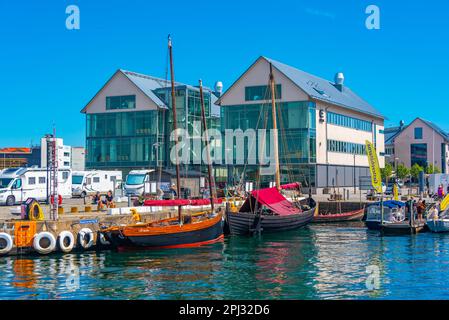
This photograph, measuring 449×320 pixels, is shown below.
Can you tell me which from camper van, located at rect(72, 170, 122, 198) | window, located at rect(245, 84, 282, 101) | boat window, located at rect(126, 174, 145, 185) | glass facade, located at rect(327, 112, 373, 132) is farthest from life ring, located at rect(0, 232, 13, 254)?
glass facade, located at rect(327, 112, 373, 132)

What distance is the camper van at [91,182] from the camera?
61562 millimetres

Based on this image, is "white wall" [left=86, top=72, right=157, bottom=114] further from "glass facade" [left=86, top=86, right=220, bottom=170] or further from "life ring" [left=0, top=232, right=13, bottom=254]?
"life ring" [left=0, top=232, right=13, bottom=254]

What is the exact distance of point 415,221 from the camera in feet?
144

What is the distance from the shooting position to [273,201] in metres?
45.4

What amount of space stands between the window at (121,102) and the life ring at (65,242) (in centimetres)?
5278

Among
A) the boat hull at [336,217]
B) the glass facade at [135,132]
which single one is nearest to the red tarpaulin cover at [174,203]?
the boat hull at [336,217]

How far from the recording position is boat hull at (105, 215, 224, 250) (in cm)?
3359

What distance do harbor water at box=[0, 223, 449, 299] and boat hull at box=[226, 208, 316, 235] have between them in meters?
4.04

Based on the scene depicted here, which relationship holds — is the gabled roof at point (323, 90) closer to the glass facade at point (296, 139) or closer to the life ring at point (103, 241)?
the glass facade at point (296, 139)

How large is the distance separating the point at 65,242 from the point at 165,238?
211 inches

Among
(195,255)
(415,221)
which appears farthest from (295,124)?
(195,255)

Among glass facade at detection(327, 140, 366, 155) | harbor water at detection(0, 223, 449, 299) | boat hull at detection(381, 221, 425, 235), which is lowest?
harbor water at detection(0, 223, 449, 299)

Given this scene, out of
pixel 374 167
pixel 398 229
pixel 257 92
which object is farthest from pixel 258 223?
pixel 257 92

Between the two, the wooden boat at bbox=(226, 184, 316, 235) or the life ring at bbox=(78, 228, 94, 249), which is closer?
the life ring at bbox=(78, 228, 94, 249)
